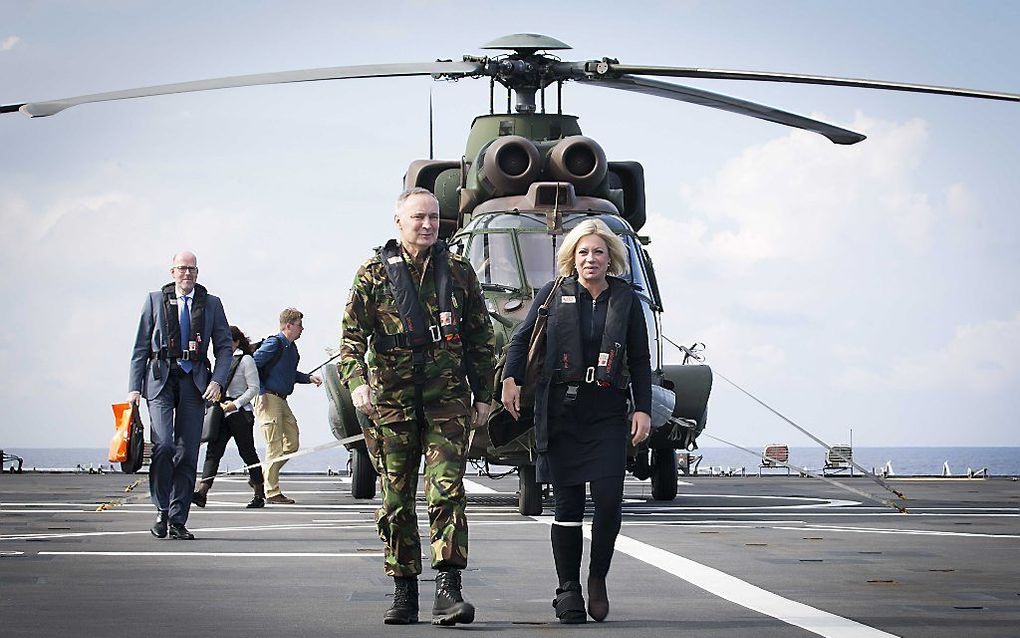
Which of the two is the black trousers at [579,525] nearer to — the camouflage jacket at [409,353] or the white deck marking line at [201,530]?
the camouflage jacket at [409,353]

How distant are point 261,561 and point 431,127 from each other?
10354 millimetres

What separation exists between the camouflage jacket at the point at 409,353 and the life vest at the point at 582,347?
1.21 ft

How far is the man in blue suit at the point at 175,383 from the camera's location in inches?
512

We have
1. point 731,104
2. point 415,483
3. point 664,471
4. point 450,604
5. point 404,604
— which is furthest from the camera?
point 664,471

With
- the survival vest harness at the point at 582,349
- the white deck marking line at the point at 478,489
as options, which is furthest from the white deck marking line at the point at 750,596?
the white deck marking line at the point at 478,489

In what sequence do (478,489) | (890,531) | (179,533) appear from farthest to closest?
(478,489) → (890,531) → (179,533)

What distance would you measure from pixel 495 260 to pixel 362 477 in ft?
11.8

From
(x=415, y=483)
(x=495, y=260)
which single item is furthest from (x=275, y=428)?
(x=415, y=483)

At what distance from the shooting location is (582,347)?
8.55 m

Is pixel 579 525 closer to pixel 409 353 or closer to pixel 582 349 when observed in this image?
pixel 582 349

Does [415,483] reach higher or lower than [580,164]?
lower

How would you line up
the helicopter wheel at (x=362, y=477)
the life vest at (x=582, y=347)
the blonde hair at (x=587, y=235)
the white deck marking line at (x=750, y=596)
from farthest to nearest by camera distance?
the helicopter wheel at (x=362, y=477), the blonde hair at (x=587, y=235), the life vest at (x=582, y=347), the white deck marking line at (x=750, y=596)

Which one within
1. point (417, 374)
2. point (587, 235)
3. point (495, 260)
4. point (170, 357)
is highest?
point (495, 260)

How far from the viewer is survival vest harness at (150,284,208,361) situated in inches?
512
